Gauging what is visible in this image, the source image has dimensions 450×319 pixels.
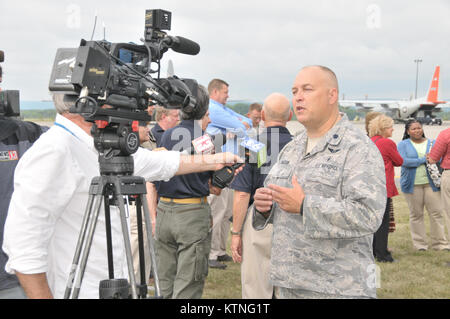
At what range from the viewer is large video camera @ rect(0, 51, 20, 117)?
2807 mm

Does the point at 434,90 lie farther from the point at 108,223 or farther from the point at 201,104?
the point at 108,223

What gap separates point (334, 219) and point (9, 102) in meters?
2.03

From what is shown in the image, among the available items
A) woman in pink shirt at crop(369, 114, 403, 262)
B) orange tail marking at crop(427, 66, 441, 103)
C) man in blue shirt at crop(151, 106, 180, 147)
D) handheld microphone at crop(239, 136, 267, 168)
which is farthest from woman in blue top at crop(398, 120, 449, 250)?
orange tail marking at crop(427, 66, 441, 103)

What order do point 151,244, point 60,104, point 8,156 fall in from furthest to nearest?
point 8,156
point 60,104
point 151,244

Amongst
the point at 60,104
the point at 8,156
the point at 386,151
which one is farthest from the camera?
the point at 386,151

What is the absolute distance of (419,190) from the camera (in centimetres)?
800

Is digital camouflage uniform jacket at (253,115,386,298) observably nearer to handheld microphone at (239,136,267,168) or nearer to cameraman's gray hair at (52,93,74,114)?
handheld microphone at (239,136,267,168)

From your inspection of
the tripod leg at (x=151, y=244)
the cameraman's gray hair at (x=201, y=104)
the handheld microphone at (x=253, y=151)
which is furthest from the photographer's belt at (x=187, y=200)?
the tripod leg at (x=151, y=244)

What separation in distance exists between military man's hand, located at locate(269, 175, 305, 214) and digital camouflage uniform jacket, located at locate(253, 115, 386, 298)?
0.04m

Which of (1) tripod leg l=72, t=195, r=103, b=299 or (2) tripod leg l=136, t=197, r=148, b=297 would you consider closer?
(1) tripod leg l=72, t=195, r=103, b=299

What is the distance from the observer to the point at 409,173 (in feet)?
25.8

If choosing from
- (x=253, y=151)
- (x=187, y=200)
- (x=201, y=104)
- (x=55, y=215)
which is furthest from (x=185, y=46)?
(x=187, y=200)

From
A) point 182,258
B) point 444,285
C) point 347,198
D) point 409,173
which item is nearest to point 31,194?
point 347,198
